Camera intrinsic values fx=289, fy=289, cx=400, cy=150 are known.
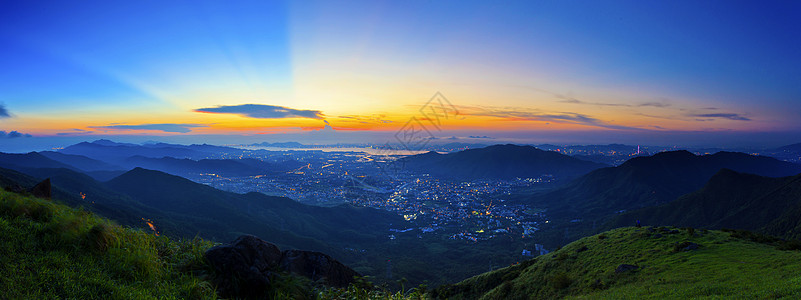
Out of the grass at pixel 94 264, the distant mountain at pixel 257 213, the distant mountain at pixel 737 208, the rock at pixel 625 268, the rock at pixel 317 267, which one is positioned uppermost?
the grass at pixel 94 264

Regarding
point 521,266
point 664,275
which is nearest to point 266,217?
point 521,266

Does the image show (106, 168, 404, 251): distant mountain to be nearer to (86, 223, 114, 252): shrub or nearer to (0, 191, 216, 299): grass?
(0, 191, 216, 299): grass

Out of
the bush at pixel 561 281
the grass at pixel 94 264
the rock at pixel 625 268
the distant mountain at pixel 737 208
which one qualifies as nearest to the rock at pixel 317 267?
the grass at pixel 94 264

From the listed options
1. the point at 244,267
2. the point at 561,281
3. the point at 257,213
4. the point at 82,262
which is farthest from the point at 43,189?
the point at 257,213

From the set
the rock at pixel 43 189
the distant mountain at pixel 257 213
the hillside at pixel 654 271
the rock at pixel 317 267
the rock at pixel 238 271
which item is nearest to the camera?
the rock at pixel 238 271

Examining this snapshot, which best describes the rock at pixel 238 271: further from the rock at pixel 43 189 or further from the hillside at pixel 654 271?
the rock at pixel 43 189

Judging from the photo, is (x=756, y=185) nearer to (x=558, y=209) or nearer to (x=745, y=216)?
(x=745, y=216)
